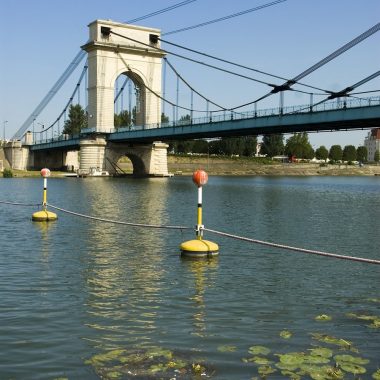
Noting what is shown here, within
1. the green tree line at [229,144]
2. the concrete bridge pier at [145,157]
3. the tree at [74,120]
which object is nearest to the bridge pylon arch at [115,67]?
the concrete bridge pier at [145,157]

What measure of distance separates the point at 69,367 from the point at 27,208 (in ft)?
89.6

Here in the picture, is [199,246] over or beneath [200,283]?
over

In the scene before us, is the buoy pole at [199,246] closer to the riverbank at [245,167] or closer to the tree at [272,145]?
the riverbank at [245,167]

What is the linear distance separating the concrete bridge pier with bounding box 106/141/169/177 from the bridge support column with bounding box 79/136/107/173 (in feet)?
10.6

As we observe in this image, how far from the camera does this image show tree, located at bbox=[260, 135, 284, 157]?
186 m

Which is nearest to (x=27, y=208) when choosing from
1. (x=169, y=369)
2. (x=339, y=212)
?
(x=339, y=212)

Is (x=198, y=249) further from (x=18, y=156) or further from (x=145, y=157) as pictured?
(x=18, y=156)

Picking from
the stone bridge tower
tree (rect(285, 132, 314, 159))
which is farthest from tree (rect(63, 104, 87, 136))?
tree (rect(285, 132, 314, 159))

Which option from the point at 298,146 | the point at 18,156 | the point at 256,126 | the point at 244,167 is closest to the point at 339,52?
the point at 256,126

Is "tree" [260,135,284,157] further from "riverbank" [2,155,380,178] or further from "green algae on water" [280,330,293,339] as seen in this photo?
"green algae on water" [280,330,293,339]

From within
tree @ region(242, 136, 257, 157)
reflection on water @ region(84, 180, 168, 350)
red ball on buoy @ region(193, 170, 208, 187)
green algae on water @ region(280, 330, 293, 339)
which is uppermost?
tree @ region(242, 136, 257, 157)

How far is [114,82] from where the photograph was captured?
100 meters

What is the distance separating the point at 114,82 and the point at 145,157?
14582 mm

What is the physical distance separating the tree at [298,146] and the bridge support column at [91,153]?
110516 mm
